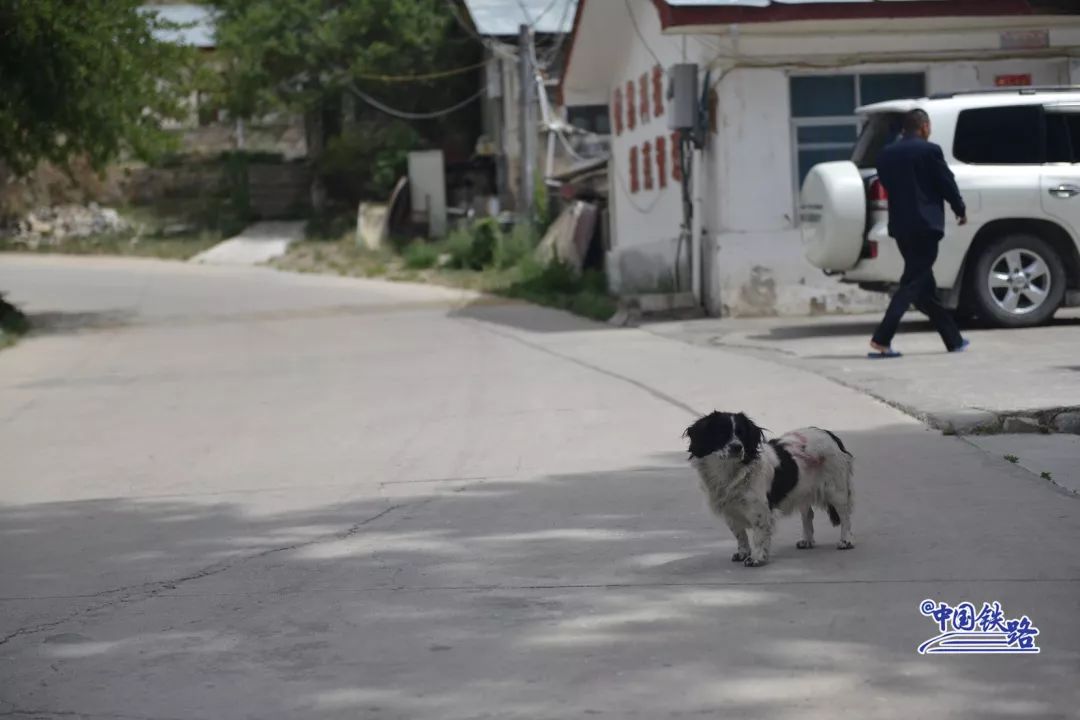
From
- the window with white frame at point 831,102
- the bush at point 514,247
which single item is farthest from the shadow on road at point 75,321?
the window with white frame at point 831,102

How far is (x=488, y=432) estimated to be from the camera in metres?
11.4

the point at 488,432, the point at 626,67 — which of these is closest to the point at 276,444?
the point at 488,432

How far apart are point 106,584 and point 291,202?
39959mm

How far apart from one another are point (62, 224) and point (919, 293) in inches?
1349

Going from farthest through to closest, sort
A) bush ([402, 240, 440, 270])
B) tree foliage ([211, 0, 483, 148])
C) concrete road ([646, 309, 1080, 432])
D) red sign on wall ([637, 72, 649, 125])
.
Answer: tree foliage ([211, 0, 483, 148])
bush ([402, 240, 440, 270])
red sign on wall ([637, 72, 649, 125])
concrete road ([646, 309, 1080, 432])

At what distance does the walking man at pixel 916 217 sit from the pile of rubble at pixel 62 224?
3281cm

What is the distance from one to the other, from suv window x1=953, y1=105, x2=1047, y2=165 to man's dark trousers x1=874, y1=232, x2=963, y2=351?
7.50 feet

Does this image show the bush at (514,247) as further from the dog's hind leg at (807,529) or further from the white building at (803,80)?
the dog's hind leg at (807,529)

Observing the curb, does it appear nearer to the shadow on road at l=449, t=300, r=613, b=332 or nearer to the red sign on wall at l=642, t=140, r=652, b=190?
the shadow on road at l=449, t=300, r=613, b=332

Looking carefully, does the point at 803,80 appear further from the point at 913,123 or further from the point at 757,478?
the point at 757,478

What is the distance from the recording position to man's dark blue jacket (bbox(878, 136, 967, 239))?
13.8m

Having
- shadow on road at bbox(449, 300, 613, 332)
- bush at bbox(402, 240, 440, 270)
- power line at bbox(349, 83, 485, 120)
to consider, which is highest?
power line at bbox(349, 83, 485, 120)

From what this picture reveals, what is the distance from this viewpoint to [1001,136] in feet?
52.4

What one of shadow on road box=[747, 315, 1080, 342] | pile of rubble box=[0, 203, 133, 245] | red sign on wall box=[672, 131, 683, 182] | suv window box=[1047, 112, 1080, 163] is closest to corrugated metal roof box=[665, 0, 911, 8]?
red sign on wall box=[672, 131, 683, 182]
